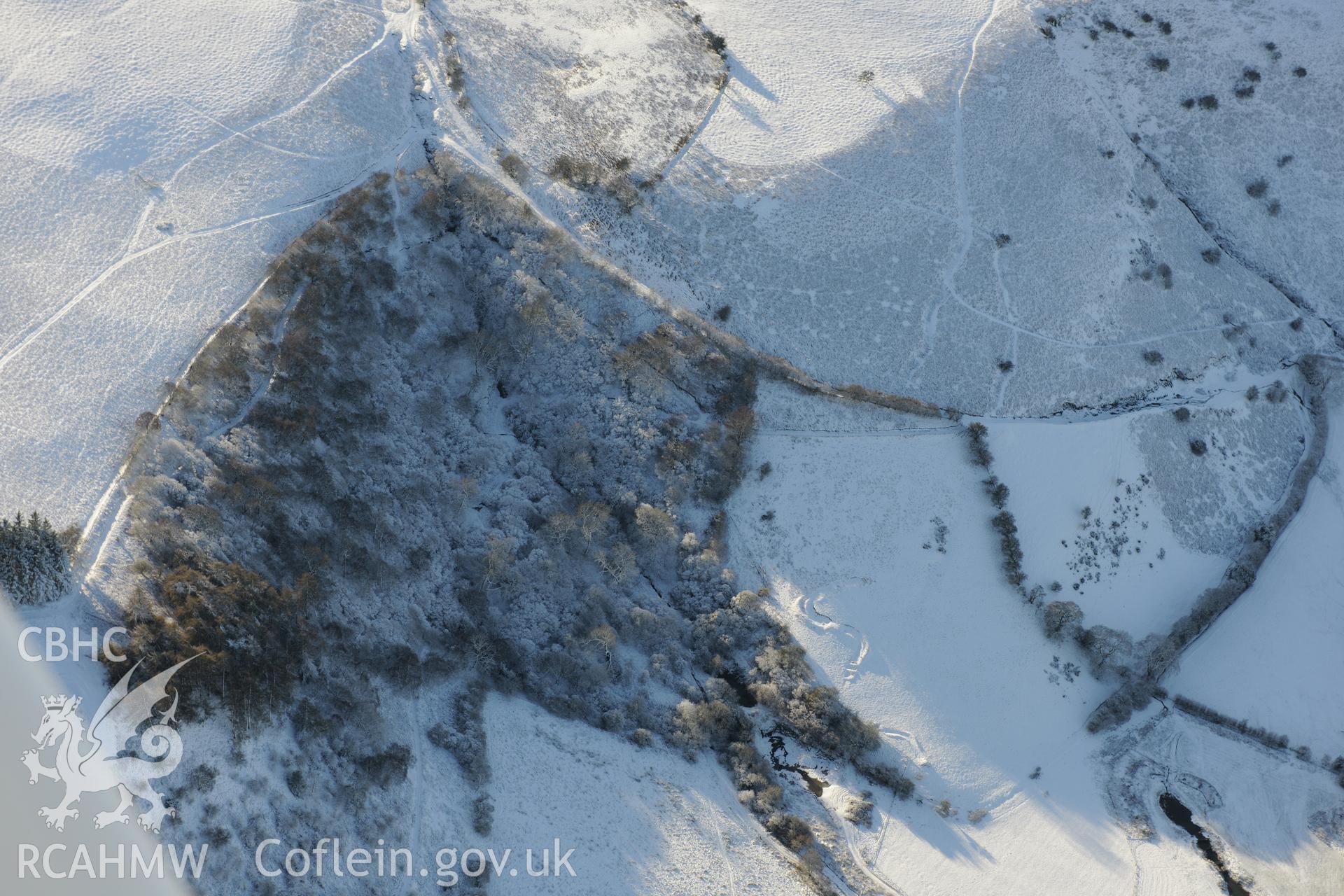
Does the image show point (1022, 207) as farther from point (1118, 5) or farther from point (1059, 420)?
point (1118, 5)

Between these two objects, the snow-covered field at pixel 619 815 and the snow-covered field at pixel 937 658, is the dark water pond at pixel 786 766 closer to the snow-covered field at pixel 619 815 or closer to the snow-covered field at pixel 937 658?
the snow-covered field at pixel 937 658

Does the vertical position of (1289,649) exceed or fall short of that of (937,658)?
it falls short

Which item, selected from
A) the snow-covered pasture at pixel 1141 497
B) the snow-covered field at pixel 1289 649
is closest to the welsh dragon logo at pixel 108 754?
the snow-covered pasture at pixel 1141 497

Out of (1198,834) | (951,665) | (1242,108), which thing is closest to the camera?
(1198,834)

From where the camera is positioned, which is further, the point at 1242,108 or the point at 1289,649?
the point at 1242,108

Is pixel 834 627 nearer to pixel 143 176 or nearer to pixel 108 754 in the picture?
pixel 108 754

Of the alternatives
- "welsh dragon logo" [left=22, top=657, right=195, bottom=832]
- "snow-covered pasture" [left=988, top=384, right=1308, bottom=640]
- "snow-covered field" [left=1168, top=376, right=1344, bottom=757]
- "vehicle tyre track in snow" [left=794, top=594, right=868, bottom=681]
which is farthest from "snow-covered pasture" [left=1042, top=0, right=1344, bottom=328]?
"welsh dragon logo" [left=22, top=657, right=195, bottom=832]

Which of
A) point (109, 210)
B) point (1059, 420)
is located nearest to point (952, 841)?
point (1059, 420)

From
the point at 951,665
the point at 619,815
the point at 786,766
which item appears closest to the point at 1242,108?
the point at 951,665
